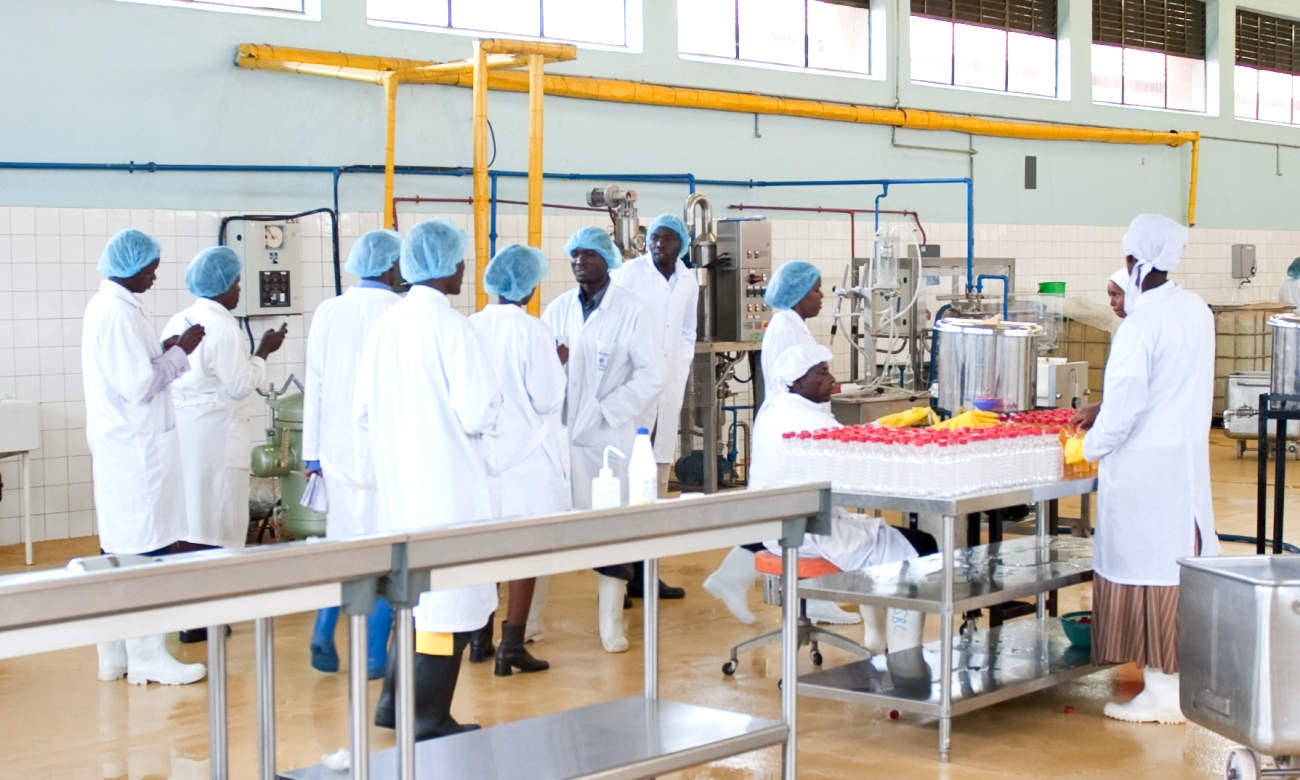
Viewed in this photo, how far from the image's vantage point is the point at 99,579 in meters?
2.03

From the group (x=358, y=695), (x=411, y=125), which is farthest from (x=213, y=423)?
(x=411, y=125)

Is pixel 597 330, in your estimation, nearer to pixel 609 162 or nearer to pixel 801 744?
pixel 801 744

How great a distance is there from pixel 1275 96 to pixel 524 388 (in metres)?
12.5

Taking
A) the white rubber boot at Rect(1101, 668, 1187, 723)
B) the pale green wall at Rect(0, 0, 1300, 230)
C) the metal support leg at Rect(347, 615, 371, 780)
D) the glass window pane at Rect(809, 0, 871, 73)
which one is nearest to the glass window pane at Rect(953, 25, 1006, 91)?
the pale green wall at Rect(0, 0, 1300, 230)

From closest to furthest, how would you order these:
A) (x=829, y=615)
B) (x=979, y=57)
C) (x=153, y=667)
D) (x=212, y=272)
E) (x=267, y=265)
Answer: (x=153, y=667), (x=212, y=272), (x=829, y=615), (x=267, y=265), (x=979, y=57)

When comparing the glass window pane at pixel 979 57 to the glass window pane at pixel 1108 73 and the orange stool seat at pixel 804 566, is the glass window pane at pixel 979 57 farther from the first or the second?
the orange stool seat at pixel 804 566

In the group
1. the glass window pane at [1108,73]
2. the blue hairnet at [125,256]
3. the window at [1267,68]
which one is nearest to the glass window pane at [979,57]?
the glass window pane at [1108,73]

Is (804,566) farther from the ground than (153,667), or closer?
farther from the ground

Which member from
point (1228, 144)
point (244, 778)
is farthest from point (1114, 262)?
point (244, 778)

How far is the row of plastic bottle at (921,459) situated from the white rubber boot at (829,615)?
1.36 metres

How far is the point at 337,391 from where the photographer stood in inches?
189

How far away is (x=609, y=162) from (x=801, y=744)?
5.58 metres

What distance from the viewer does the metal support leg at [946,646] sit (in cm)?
394

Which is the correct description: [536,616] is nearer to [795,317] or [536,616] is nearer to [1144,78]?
[795,317]
